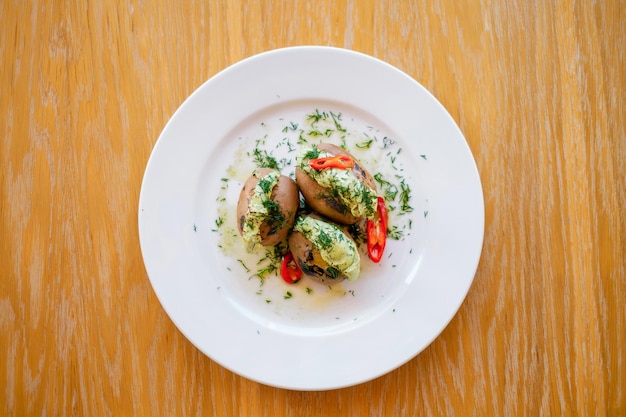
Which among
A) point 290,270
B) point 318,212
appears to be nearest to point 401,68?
point 318,212

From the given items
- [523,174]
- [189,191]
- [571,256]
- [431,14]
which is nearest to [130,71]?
[189,191]

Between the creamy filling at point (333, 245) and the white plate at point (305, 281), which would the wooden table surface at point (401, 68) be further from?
the creamy filling at point (333, 245)

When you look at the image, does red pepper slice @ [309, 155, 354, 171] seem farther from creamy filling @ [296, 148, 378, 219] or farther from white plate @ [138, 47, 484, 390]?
white plate @ [138, 47, 484, 390]

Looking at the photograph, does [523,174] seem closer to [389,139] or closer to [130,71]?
[389,139]

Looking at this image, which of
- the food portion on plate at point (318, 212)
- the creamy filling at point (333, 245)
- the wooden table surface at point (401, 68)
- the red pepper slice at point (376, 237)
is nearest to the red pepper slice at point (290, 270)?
the food portion on plate at point (318, 212)

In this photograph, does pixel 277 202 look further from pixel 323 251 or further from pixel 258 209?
pixel 323 251

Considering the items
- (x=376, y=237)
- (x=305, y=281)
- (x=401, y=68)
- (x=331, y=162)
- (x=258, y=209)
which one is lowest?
(x=305, y=281)
